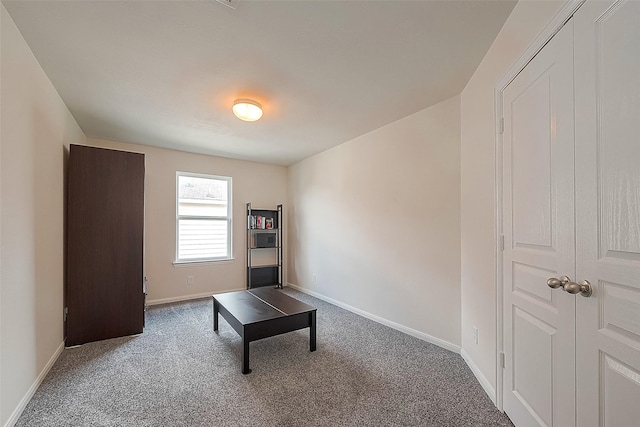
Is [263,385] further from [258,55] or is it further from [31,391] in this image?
[258,55]

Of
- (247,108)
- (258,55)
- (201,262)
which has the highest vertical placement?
(258,55)

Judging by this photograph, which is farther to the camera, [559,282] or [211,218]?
[211,218]

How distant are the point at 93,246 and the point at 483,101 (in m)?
3.92

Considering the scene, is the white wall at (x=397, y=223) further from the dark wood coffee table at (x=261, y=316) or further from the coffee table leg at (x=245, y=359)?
the coffee table leg at (x=245, y=359)

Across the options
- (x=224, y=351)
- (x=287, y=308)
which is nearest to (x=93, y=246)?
(x=224, y=351)

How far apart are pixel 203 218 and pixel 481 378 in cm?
434

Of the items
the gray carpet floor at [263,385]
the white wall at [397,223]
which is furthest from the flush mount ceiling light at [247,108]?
the gray carpet floor at [263,385]

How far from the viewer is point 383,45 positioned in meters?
1.92

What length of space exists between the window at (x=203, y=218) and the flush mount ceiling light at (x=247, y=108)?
2.37m

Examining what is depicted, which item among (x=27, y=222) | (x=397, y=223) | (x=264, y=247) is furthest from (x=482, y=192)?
(x=264, y=247)

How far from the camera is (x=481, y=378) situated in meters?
2.06

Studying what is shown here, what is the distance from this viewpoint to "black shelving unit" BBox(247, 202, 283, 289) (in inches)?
198

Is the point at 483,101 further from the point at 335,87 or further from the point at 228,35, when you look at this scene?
the point at 228,35

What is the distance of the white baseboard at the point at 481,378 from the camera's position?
73.8 inches
